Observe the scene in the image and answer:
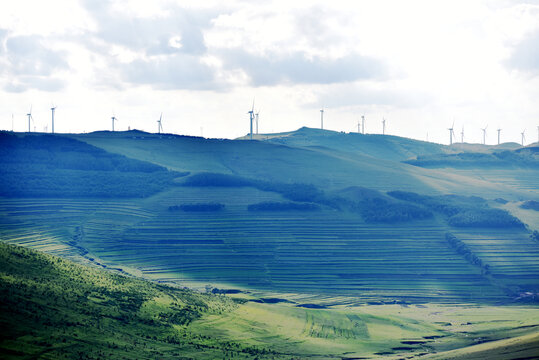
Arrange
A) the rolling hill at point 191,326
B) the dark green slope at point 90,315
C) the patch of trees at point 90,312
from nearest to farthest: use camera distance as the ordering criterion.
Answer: the dark green slope at point 90,315 < the patch of trees at point 90,312 < the rolling hill at point 191,326

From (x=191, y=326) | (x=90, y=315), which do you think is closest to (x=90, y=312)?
(x=90, y=315)

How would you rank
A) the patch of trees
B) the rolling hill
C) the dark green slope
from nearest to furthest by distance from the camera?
the dark green slope → the patch of trees → the rolling hill

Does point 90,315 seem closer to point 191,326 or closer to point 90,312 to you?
point 90,312

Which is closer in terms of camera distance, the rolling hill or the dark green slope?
the dark green slope

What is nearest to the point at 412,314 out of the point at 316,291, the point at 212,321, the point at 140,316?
the point at 316,291

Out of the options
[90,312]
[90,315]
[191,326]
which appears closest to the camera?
[90,315]

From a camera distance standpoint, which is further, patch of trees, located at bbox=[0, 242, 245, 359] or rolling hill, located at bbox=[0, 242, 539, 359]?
rolling hill, located at bbox=[0, 242, 539, 359]

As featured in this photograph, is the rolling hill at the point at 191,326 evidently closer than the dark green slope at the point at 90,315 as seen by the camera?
No

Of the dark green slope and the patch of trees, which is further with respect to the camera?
the patch of trees

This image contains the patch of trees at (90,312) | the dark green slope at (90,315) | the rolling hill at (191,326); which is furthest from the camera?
the rolling hill at (191,326)

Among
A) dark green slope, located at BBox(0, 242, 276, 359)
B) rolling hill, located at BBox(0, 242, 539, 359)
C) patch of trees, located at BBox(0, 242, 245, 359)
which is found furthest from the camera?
rolling hill, located at BBox(0, 242, 539, 359)
